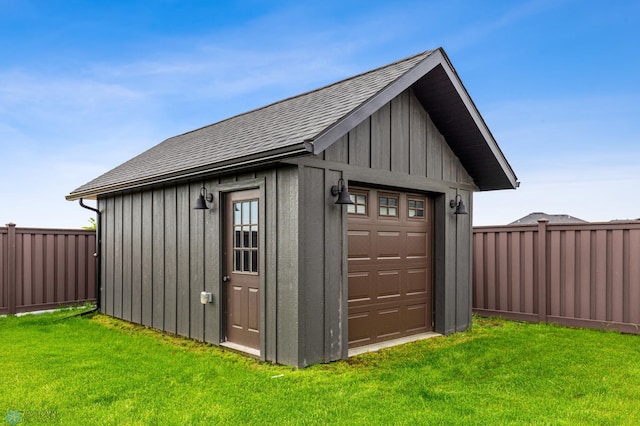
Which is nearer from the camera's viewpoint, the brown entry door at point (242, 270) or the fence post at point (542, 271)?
the brown entry door at point (242, 270)

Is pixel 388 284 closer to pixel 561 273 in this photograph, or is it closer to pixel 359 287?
pixel 359 287

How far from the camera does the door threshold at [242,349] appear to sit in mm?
5383

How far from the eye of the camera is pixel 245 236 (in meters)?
5.67

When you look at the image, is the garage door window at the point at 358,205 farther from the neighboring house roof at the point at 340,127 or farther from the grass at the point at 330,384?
the grass at the point at 330,384

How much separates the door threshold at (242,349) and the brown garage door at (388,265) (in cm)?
122

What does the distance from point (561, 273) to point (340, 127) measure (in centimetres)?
543

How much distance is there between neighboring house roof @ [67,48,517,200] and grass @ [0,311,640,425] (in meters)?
2.33

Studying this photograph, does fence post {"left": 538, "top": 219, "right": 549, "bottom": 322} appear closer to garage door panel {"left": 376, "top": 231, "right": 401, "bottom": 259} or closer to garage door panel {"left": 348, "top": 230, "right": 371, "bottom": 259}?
garage door panel {"left": 376, "top": 231, "right": 401, "bottom": 259}

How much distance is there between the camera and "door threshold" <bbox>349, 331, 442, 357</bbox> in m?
5.60

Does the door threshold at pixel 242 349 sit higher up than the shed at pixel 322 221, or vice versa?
the shed at pixel 322 221

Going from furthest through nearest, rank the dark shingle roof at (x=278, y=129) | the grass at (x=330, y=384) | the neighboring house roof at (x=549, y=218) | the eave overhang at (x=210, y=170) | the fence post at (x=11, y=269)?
the neighboring house roof at (x=549, y=218)
the fence post at (x=11, y=269)
the dark shingle roof at (x=278, y=129)
the eave overhang at (x=210, y=170)
the grass at (x=330, y=384)

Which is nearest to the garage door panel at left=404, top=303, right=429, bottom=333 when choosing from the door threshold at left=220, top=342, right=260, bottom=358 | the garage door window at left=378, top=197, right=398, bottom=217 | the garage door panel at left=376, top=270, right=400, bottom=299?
the garage door panel at left=376, top=270, right=400, bottom=299

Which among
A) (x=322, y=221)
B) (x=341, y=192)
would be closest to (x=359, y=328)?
(x=322, y=221)


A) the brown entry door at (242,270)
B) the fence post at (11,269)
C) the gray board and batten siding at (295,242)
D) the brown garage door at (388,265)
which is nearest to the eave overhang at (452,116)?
the gray board and batten siding at (295,242)
